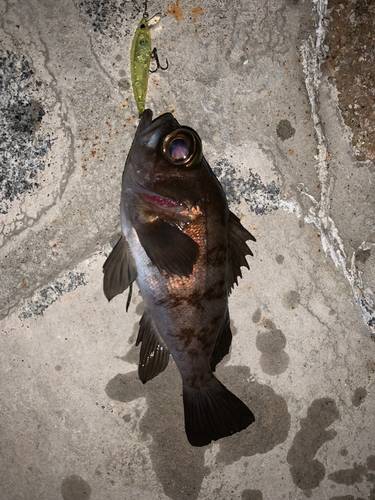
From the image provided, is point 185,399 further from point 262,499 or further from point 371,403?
point 371,403

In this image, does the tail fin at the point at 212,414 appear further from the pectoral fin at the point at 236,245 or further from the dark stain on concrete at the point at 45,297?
the dark stain on concrete at the point at 45,297

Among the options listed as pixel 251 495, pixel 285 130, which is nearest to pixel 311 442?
pixel 251 495

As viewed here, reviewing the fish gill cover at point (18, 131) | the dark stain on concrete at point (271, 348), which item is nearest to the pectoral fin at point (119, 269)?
the fish gill cover at point (18, 131)

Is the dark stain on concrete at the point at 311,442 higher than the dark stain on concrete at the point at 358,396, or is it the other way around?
the dark stain on concrete at the point at 358,396

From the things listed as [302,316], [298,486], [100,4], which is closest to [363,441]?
[298,486]

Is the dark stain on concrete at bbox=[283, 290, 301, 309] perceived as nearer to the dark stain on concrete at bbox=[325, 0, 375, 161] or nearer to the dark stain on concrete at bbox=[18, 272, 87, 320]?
the dark stain on concrete at bbox=[325, 0, 375, 161]

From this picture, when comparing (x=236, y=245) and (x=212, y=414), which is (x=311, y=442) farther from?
(x=236, y=245)
